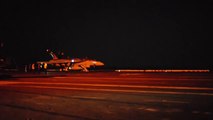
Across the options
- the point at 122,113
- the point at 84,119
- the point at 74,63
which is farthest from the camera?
the point at 74,63

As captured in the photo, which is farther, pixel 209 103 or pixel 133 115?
pixel 209 103

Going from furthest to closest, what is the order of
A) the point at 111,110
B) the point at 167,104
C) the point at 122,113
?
1. the point at 167,104
2. the point at 111,110
3. the point at 122,113

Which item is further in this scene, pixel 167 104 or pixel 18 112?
pixel 167 104

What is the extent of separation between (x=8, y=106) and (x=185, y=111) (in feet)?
24.6

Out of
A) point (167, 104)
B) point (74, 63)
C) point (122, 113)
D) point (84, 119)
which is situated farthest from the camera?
point (74, 63)

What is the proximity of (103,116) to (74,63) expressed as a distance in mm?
54781

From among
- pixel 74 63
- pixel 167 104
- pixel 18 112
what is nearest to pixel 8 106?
pixel 18 112

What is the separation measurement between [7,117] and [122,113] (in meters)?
4.05

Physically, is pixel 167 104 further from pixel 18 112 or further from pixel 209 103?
pixel 18 112

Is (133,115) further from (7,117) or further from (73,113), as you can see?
(7,117)

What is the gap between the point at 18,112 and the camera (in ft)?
30.8

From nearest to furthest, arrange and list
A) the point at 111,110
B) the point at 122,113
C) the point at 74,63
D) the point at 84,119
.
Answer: the point at 84,119
the point at 122,113
the point at 111,110
the point at 74,63

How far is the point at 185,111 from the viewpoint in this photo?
9000mm

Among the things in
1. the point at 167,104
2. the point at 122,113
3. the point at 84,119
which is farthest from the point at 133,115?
the point at 167,104
